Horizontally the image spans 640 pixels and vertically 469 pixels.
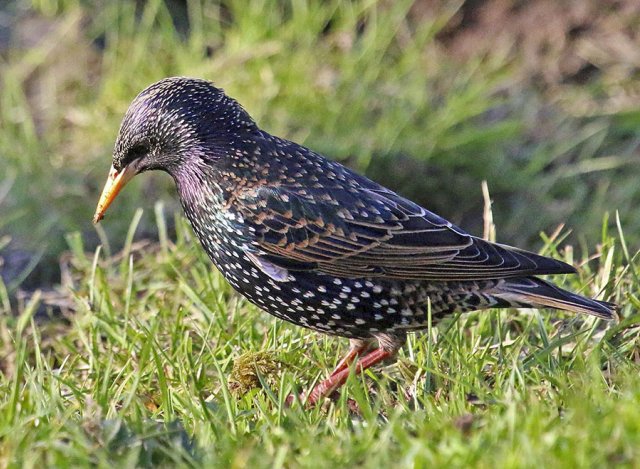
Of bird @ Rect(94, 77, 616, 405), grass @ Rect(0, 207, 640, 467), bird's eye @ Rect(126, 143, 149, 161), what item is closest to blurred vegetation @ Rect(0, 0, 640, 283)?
grass @ Rect(0, 207, 640, 467)

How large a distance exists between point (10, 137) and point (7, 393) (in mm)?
3210

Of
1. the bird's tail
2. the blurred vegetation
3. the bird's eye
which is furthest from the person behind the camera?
the blurred vegetation

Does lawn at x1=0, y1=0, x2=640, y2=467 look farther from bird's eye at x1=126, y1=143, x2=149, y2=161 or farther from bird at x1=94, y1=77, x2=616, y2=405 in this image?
bird's eye at x1=126, y1=143, x2=149, y2=161

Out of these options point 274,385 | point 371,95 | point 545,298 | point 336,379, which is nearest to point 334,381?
point 336,379

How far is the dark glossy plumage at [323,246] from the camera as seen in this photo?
14.4ft

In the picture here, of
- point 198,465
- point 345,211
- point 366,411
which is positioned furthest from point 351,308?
point 198,465

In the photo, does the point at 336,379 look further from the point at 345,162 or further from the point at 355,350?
the point at 345,162

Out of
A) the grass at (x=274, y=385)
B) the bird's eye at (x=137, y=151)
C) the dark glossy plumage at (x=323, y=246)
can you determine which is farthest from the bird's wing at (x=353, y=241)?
the bird's eye at (x=137, y=151)

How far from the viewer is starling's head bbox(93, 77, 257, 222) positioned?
4.60 metres

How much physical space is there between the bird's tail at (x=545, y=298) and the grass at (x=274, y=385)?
109 millimetres

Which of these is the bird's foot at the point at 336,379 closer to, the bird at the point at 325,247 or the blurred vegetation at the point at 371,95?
the bird at the point at 325,247

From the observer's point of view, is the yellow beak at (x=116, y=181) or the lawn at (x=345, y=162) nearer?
the lawn at (x=345, y=162)

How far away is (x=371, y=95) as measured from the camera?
718 centimetres

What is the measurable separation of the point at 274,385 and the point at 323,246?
0.57 metres
